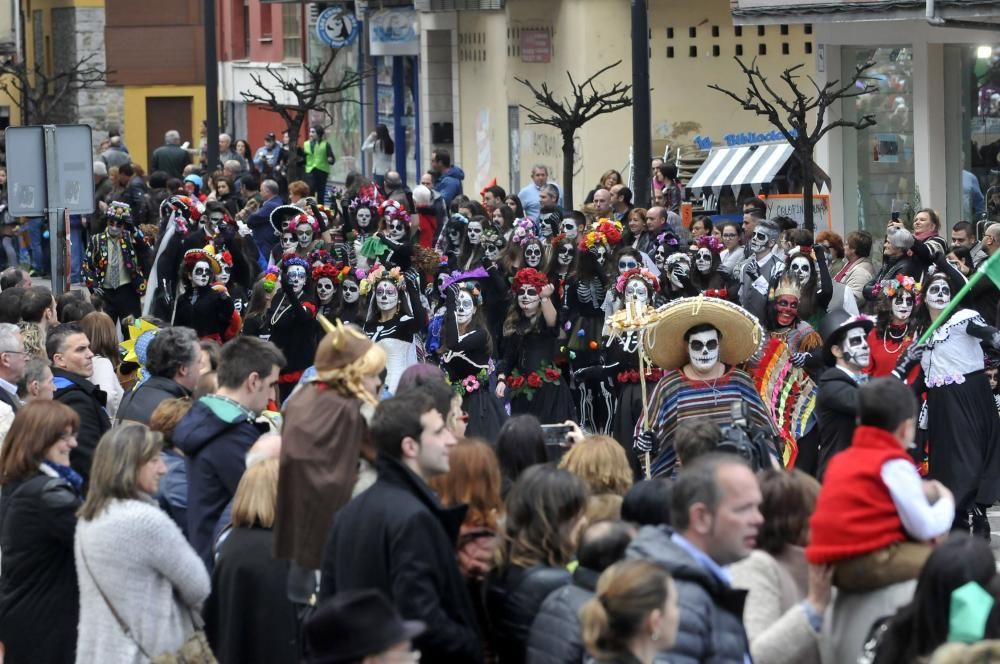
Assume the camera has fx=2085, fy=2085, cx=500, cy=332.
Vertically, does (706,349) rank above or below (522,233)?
below

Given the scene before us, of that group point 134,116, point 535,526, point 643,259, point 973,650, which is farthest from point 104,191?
point 134,116

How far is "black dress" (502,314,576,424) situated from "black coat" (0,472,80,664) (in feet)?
22.0

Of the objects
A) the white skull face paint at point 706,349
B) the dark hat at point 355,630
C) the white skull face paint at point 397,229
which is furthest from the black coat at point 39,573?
the white skull face paint at point 397,229

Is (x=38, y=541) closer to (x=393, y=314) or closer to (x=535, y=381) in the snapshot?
(x=535, y=381)

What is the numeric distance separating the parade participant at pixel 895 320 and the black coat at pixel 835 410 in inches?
56.9

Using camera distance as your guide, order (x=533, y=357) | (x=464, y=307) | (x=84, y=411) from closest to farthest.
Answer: (x=84, y=411), (x=464, y=307), (x=533, y=357)

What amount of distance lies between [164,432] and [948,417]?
550cm

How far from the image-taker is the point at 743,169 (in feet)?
76.3

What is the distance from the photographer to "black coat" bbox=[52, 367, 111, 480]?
9.40 m

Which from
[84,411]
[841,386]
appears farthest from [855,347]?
[84,411]

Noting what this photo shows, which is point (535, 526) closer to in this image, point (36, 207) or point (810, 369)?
point (810, 369)

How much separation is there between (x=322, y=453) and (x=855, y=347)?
4598 mm

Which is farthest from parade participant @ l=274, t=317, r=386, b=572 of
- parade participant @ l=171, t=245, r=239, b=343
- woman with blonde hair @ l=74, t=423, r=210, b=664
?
parade participant @ l=171, t=245, r=239, b=343

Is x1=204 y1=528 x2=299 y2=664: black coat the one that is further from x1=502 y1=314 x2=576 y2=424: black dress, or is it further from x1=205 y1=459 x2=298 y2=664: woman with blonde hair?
x1=502 y1=314 x2=576 y2=424: black dress
